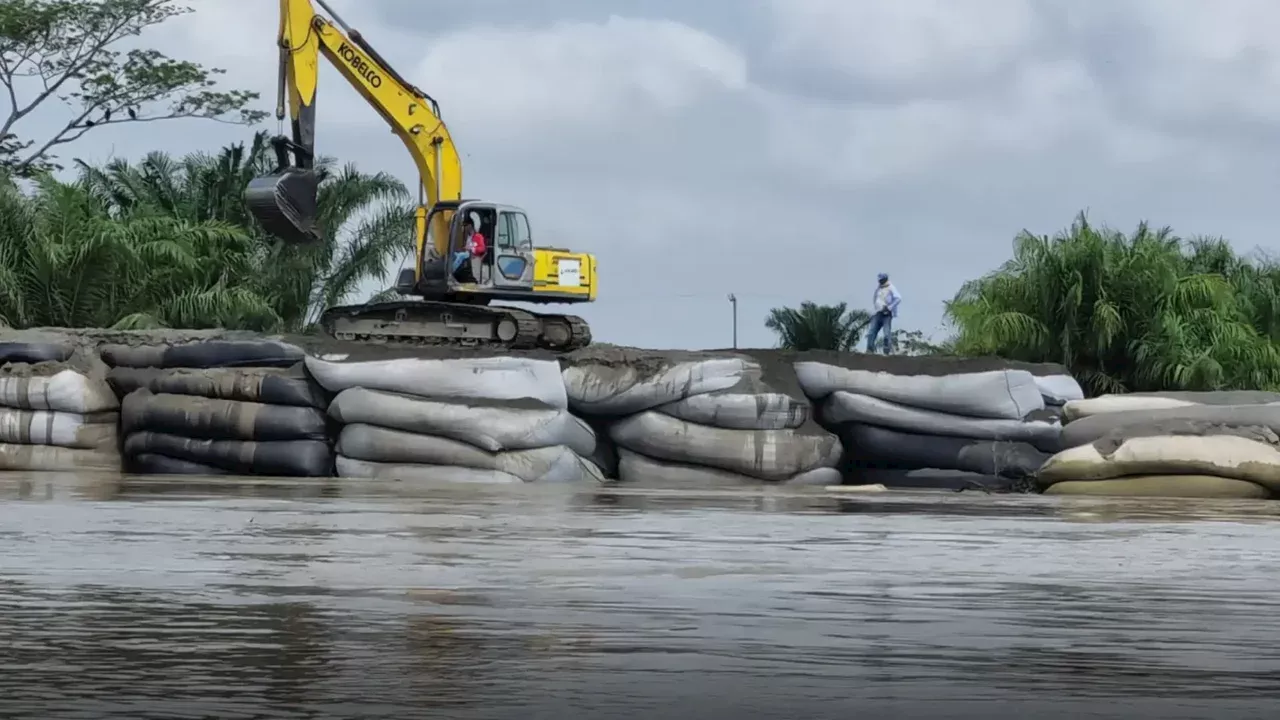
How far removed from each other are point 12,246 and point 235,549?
22980mm

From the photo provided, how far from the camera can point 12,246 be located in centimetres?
2842

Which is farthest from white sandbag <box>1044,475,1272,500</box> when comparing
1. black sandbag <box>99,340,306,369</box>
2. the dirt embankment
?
black sandbag <box>99,340,306,369</box>

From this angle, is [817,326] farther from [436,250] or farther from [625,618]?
[625,618]

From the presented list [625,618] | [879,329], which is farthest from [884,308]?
[625,618]

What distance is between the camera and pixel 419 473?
1582cm

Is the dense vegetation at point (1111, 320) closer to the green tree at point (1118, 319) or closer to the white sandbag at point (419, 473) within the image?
the green tree at point (1118, 319)

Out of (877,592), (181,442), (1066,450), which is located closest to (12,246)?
(181,442)

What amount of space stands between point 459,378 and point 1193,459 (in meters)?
5.51

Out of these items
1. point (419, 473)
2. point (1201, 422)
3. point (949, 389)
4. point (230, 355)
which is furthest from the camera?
point (230, 355)

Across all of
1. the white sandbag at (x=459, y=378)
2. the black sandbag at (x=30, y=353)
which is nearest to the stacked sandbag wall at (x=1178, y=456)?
the white sandbag at (x=459, y=378)

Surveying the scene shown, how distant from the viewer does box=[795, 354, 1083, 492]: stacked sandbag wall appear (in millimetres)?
16016

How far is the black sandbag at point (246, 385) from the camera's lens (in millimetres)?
16422

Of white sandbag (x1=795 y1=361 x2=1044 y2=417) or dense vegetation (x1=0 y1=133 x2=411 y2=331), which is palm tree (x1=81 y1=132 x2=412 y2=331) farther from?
white sandbag (x1=795 y1=361 x2=1044 y2=417)

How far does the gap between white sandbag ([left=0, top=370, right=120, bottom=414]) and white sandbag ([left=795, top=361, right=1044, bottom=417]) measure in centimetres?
574
